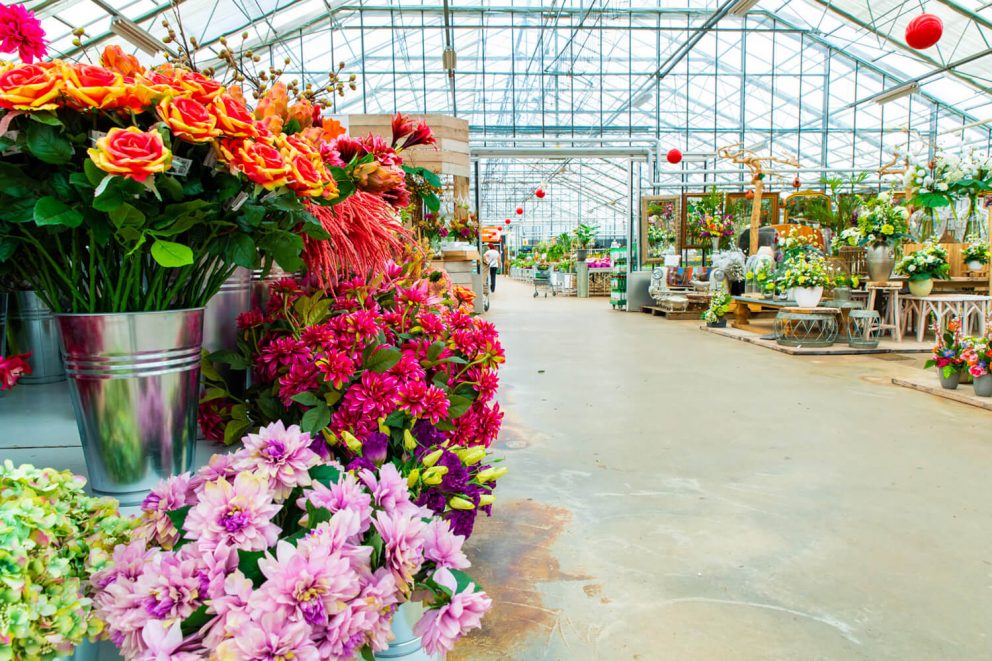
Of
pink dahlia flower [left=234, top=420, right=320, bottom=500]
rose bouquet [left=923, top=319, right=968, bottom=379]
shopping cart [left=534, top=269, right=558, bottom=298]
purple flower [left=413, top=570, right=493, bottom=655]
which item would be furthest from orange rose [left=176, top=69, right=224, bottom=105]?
shopping cart [left=534, top=269, right=558, bottom=298]

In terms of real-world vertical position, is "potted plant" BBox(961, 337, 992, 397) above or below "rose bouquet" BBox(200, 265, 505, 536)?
below

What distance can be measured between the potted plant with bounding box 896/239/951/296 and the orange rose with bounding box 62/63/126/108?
6.83 metres

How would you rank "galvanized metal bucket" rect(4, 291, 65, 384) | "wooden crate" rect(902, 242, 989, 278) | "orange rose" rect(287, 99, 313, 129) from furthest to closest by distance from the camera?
"wooden crate" rect(902, 242, 989, 278), "galvanized metal bucket" rect(4, 291, 65, 384), "orange rose" rect(287, 99, 313, 129)

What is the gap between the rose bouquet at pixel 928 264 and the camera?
605 cm

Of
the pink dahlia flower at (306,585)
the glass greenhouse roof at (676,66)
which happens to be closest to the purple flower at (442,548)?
the pink dahlia flower at (306,585)

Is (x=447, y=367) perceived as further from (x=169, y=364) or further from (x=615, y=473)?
(x=615, y=473)

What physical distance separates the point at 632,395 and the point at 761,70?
13.8 metres

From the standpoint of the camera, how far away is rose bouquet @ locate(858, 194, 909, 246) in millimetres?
6051

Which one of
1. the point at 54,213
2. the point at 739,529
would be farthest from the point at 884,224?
the point at 54,213

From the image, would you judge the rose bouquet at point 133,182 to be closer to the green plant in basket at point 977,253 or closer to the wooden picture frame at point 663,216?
the green plant in basket at point 977,253

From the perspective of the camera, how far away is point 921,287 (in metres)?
6.18

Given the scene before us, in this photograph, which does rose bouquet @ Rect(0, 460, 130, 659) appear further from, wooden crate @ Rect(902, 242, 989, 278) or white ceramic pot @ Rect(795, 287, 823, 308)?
wooden crate @ Rect(902, 242, 989, 278)

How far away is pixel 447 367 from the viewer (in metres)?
1.50

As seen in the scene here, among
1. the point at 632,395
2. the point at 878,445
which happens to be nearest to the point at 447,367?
the point at 878,445
